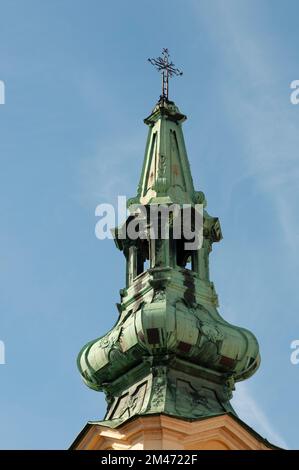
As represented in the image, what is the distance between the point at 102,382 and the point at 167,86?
937 centimetres

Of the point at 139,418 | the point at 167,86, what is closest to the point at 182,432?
Result: the point at 139,418

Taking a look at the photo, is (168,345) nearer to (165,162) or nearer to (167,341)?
(167,341)

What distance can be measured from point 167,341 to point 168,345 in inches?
3.8

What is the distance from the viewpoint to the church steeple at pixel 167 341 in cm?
3297

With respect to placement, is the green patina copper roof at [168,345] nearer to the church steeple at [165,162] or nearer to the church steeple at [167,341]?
the church steeple at [167,341]

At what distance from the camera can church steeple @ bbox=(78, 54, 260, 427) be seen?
108 ft

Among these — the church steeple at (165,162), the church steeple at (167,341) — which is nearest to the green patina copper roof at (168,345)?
the church steeple at (167,341)

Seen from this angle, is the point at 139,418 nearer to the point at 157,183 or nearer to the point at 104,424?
the point at 104,424

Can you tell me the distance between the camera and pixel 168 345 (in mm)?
32906

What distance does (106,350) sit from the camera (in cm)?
3397

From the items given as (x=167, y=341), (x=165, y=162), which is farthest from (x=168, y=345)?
(x=165, y=162)

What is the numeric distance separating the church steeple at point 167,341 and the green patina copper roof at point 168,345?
0.07ft

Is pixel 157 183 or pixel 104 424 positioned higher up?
pixel 157 183
